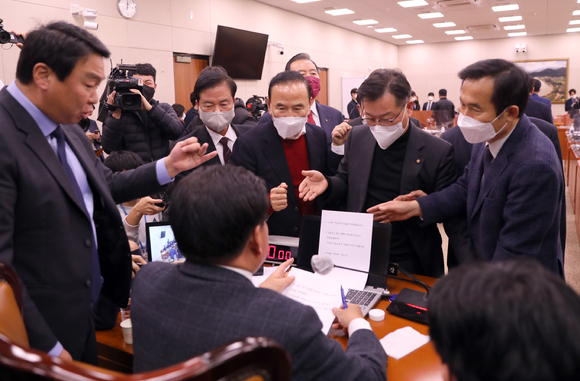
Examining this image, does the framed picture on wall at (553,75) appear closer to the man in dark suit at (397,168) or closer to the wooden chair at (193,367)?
the man in dark suit at (397,168)

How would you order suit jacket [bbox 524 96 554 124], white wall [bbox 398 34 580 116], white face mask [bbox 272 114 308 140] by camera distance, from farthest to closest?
white wall [bbox 398 34 580 116] → suit jacket [bbox 524 96 554 124] → white face mask [bbox 272 114 308 140]

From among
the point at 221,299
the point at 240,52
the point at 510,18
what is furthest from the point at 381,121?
the point at 510,18

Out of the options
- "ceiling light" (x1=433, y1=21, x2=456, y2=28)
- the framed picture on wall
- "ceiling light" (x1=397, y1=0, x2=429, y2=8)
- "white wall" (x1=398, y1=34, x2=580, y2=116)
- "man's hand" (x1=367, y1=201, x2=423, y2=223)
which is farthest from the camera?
the framed picture on wall

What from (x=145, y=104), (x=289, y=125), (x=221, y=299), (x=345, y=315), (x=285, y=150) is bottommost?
(x=345, y=315)

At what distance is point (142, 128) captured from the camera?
3336 millimetres

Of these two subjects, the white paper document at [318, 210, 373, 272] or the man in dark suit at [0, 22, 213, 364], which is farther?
the white paper document at [318, 210, 373, 272]

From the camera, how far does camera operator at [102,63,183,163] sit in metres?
3.20

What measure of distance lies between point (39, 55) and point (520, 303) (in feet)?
4.32

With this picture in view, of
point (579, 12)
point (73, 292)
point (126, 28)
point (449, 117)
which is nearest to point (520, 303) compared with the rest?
point (73, 292)

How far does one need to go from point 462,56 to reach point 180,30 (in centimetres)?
1256

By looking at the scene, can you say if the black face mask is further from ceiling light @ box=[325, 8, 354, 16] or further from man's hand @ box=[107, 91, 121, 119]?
ceiling light @ box=[325, 8, 354, 16]

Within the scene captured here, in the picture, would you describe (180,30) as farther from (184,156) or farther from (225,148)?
(184,156)

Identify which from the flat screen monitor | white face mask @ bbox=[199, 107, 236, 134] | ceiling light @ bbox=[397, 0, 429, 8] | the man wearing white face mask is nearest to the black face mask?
the man wearing white face mask

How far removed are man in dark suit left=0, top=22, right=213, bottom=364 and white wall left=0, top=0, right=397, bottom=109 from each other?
3547 millimetres
